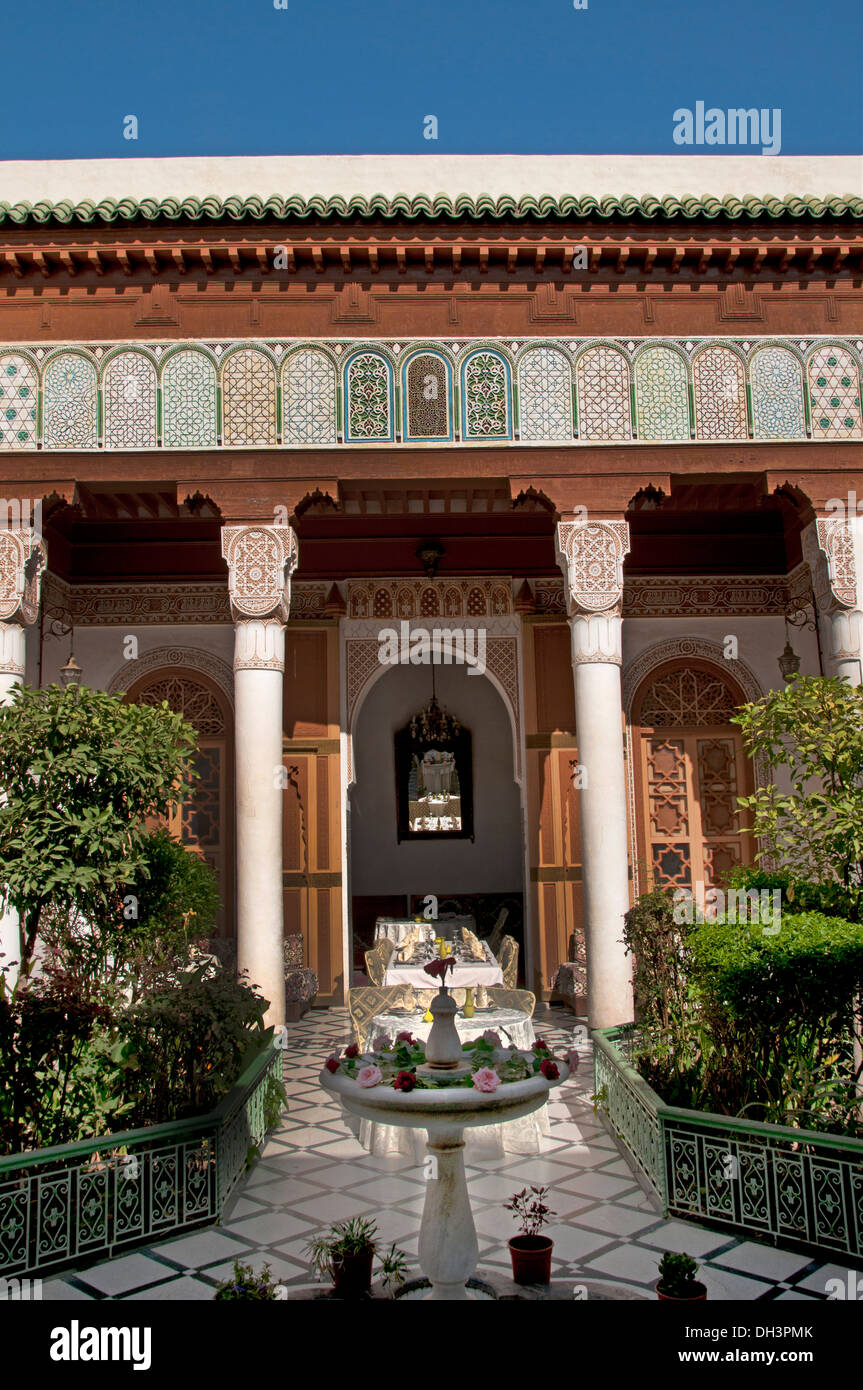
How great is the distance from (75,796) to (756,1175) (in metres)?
3.32

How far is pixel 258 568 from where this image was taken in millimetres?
7520

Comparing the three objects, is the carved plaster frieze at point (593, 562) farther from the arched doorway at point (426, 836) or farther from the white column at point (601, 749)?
the arched doorway at point (426, 836)

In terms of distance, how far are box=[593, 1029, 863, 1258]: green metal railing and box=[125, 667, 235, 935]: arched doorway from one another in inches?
221

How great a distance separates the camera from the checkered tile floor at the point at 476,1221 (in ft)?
12.8

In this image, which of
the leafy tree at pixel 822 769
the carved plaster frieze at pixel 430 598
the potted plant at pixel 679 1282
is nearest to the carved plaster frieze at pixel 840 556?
the leafy tree at pixel 822 769

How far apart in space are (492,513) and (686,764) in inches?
115

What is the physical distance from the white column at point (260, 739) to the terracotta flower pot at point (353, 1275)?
3526 mm

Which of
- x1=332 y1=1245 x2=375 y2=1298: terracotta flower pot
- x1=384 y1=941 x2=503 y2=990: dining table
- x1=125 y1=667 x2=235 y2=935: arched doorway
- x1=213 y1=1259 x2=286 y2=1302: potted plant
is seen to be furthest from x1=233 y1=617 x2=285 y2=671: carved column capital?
x1=213 y1=1259 x2=286 y2=1302: potted plant

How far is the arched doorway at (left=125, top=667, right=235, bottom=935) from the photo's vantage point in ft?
32.2

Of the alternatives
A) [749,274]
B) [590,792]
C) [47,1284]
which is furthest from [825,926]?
[749,274]

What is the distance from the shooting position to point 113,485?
24.9ft

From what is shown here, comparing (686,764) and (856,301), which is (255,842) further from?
(856,301)

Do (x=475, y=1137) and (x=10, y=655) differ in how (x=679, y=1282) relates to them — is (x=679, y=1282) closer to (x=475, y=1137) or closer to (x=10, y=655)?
(x=475, y=1137)

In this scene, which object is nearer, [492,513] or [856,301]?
[856,301]
